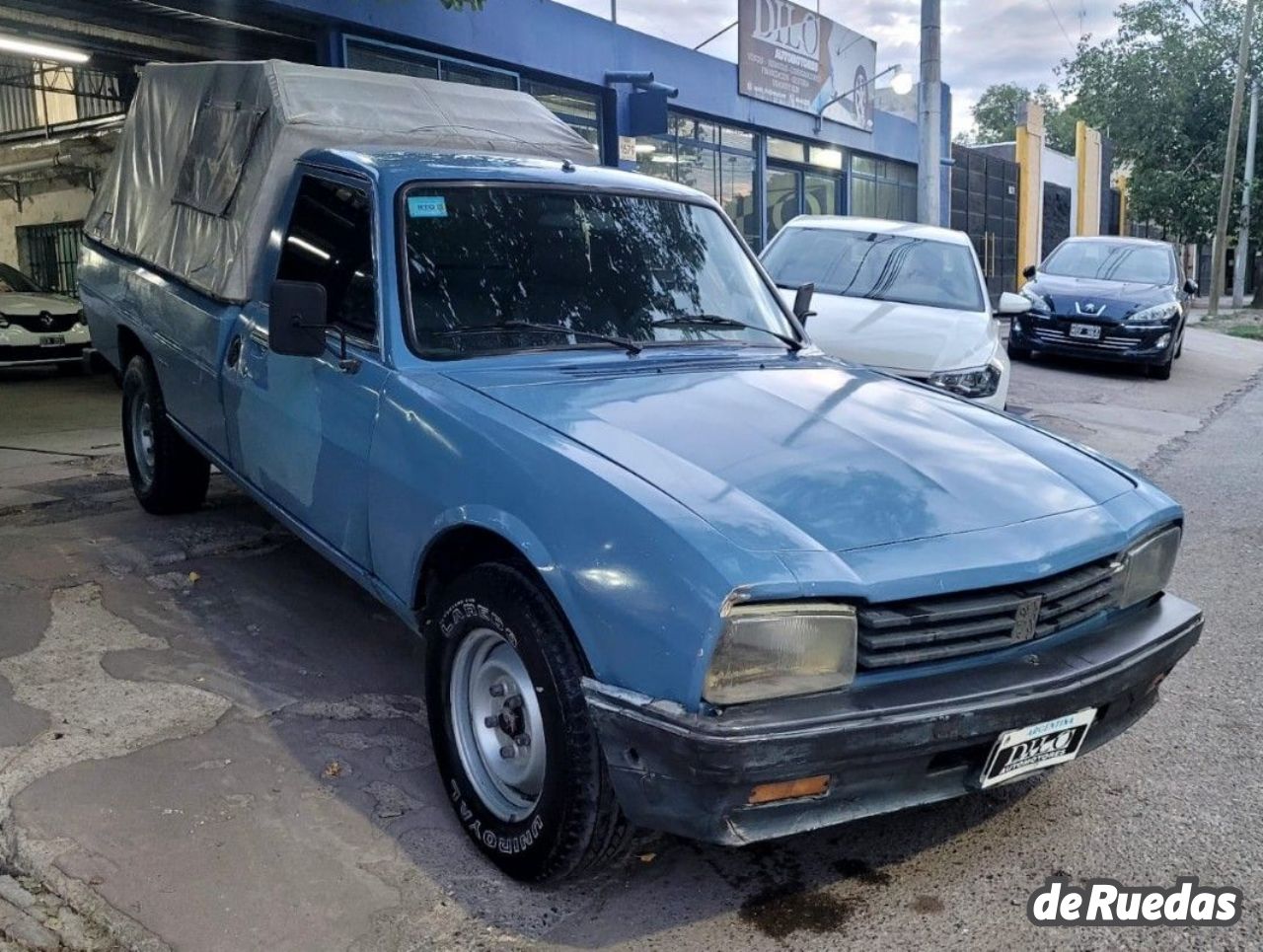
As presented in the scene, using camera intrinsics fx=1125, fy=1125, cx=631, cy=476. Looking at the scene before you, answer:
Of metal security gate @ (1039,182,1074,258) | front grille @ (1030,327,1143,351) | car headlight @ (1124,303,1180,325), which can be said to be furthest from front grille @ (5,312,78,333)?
metal security gate @ (1039,182,1074,258)

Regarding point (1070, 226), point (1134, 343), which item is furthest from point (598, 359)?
point (1070, 226)

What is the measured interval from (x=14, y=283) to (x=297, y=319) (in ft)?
41.4

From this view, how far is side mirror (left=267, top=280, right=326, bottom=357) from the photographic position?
341 cm

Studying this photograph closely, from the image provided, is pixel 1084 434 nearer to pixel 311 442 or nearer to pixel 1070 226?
pixel 311 442

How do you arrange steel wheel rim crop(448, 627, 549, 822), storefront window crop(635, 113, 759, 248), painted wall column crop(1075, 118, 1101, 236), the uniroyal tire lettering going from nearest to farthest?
the uniroyal tire lettering, steel wheel rim crop(448, 627, 549, 822), storefront window crop(635, 113, 759, 248), painted wall column crop(1075, 118, 1101, 236)

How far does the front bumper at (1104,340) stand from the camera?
42.0 feet

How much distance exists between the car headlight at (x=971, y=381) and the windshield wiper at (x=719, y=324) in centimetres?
327

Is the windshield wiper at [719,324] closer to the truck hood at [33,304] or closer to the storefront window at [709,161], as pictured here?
the truck hood at [33,304]

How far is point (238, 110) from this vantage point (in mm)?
5289

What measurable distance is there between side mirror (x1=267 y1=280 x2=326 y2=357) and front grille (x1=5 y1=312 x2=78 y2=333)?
A: 35.4 feet

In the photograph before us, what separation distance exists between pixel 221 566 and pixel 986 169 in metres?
24.4

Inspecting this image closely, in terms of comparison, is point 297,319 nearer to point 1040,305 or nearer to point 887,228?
point 887,228

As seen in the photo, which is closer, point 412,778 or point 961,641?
point 961,641

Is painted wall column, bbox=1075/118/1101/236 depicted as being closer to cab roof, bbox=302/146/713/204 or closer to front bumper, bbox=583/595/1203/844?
cab roof, bbox=302/146/713/204
